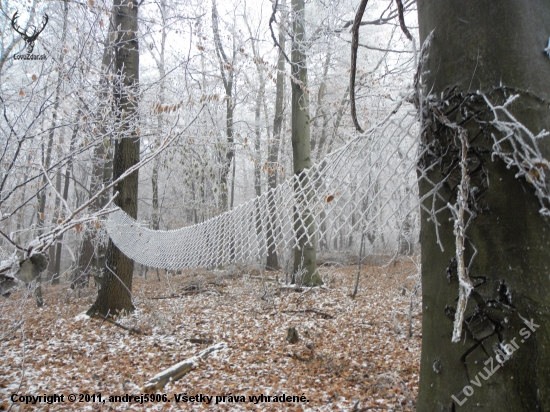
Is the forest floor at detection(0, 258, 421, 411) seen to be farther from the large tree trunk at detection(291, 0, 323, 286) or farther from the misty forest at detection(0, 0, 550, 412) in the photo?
the large tree trunk at detection(291, 0, 323, 286)

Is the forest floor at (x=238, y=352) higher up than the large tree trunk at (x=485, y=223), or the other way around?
the large tree trunk at (x=485, y=223)

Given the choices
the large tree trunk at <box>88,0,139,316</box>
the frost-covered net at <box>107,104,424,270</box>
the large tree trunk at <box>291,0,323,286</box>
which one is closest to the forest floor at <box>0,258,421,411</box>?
the large tree trunk at <box>88,0,139,316</box>

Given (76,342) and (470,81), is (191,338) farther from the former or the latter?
(470,81)

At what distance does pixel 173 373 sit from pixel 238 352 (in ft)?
2.10

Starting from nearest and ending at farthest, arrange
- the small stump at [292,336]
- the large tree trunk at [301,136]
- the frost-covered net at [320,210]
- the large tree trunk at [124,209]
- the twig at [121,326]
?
the frost-covered net at [320,210]
the small stump at [292,336]
the twig at [121,326]
the large tree trunk at [124,209]
the large tree trunk at [301,136]

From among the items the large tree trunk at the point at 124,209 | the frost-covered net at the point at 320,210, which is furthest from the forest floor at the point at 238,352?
the frost-covered net at the point at 320,210

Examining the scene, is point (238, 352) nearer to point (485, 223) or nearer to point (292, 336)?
point (292, 336)

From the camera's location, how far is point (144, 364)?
2838 mm

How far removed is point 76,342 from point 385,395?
112 inches

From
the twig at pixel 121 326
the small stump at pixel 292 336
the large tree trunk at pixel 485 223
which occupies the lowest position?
the twig at pixel 121 326

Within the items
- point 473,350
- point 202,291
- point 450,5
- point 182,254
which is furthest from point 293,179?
point 202,291

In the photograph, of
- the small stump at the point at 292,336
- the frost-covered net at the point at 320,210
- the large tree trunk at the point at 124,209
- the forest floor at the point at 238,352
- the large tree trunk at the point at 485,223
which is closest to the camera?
the large tree trunk at the point at 485,223

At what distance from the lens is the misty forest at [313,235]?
1.76 ft

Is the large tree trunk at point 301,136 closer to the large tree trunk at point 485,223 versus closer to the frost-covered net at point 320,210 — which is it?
the frost-covered net at point 320,210
